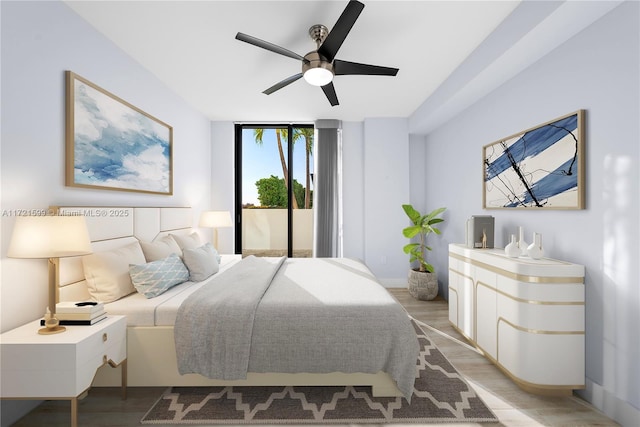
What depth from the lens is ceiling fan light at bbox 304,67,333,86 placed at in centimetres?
215

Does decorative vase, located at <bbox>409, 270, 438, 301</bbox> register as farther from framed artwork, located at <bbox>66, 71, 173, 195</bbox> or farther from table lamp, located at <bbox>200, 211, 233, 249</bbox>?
framed artwork, located at <bbox>66, 71, 173, 195</bbox>

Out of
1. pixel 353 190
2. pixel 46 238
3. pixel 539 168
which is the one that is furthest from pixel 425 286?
pixel 46 238

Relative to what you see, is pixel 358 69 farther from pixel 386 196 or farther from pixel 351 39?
pixel 386 196

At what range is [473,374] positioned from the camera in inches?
84.1

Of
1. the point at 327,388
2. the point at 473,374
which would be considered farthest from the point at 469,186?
the point at 327,388

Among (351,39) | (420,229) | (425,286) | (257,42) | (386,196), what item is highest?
(351,39)

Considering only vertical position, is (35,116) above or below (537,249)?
above

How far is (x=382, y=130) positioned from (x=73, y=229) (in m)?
4.07

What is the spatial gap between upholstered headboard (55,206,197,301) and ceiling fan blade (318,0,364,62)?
6.99 feet

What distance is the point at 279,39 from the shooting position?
2.38 meters

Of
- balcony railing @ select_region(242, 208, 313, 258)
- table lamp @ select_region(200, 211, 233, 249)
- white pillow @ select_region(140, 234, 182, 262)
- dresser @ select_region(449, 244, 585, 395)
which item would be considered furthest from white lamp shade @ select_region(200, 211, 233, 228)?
dresser @ select_region(449, 244, 585, 395)

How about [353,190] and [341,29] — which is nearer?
[341,29]

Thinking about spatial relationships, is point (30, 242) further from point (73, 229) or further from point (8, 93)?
point (8, 93)

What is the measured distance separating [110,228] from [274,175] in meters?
2.89
